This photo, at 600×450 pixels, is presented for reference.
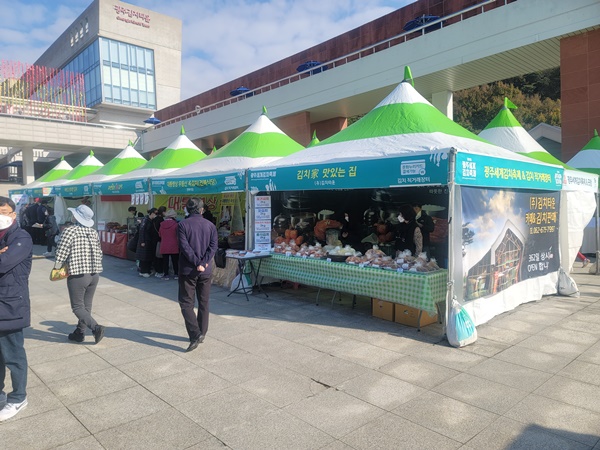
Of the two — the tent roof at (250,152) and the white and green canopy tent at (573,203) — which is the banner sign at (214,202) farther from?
the white and green canopy tent at (573,203)

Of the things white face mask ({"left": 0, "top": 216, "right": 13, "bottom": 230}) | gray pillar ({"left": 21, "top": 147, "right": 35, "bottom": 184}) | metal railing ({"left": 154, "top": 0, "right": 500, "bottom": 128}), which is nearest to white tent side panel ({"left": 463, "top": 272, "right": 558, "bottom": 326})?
white face mask ({"left": 0, "top": 216, "right": 13, "bottom": 230})

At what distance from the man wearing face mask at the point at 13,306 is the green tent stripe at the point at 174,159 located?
8741 mm

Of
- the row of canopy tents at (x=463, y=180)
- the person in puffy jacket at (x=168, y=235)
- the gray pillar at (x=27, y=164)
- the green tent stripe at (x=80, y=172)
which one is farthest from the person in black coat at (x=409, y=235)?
the gray pillar at (x=27, y=164)

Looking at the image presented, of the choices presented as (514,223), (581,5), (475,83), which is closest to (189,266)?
(514,223)

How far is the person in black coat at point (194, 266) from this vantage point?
4797 millimetres

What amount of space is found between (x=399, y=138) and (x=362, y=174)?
77cm

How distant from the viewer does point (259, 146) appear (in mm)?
9180

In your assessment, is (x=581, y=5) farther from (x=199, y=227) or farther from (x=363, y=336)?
(x=199, y=227)

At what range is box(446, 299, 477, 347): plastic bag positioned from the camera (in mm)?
4965

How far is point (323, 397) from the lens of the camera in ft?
12.2

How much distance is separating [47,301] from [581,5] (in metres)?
15.4

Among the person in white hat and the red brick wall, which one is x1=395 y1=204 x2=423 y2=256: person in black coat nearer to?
the person in white hat

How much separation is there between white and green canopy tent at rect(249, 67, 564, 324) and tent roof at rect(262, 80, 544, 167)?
15 mm

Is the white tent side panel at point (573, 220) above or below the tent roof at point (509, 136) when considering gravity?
below
